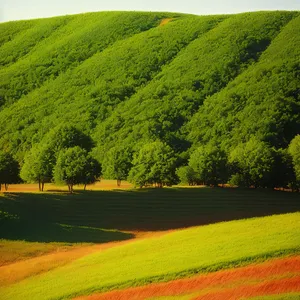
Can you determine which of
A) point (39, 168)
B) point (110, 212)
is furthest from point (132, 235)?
point (39, 168)

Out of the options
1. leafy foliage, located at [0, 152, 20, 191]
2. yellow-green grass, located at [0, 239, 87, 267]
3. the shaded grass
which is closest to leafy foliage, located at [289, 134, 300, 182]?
the shaded grass

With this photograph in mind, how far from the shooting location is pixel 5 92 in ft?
488

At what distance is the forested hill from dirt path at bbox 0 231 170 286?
36658mm

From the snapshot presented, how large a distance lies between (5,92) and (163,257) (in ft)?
402

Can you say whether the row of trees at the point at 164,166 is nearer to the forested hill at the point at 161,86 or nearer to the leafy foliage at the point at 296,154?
the leafy foliage at the point at 296,154

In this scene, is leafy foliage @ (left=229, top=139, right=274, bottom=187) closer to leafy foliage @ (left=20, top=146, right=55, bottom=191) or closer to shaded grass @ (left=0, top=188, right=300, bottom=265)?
shaded grass @ (left=0, top=188, right=300, bottom=265)

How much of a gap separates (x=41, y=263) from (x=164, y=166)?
133 feet

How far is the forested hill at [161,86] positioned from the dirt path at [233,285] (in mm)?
44370

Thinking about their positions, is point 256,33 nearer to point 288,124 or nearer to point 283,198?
point 288,124

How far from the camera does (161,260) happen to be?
3769 centimetres

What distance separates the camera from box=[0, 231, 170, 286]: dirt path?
38875 mm

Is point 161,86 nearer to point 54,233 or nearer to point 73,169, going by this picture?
point 73,169

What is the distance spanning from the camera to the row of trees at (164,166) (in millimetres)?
71438

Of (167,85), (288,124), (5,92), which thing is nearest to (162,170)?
(288,124)
